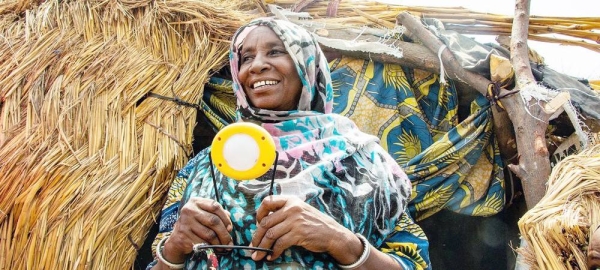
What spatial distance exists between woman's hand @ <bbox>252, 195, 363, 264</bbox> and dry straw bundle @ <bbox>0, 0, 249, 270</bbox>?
0.86 meters

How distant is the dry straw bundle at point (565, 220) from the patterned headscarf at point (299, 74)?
74cm

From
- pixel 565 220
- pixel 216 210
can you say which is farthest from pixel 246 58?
pixel 565 220

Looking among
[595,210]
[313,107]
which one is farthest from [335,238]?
[595,210]

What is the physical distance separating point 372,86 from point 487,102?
49 centimetres

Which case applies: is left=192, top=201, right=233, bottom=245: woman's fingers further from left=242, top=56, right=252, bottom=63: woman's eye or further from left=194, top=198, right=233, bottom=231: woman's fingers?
left=242, top=56, right=252, bottom=63: woman's eye

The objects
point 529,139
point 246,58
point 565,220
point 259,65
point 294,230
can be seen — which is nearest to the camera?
point 294,230

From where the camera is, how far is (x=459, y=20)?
122 inches

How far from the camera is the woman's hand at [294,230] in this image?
1608 millimetres

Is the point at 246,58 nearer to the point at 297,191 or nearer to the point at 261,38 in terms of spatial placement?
the point at 261,38

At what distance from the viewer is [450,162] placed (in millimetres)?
2656

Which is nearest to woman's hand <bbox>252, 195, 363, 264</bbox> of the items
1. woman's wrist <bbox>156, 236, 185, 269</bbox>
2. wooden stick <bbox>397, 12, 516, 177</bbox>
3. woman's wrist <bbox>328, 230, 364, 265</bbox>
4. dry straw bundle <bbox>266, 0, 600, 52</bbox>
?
woman's wrist <bbox>328, 230, 364, 265</bbox>

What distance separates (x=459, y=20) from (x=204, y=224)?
1.91 metres

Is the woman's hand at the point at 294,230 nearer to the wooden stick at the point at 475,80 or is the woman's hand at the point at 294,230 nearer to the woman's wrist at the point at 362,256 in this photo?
the woman's wrist at the point at 362,256

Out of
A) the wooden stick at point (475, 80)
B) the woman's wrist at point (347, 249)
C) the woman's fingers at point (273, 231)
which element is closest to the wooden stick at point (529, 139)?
the wooden stick at point (475, 80)
